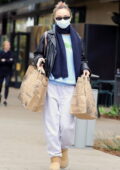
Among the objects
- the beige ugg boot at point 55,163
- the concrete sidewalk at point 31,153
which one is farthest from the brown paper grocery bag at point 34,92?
the concrete sidewalk at point 31,153

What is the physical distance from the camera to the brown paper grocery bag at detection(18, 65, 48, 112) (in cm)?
764

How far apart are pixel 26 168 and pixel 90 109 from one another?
45.0 inches

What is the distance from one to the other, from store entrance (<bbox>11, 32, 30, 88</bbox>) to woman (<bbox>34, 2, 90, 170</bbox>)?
61.8 feet

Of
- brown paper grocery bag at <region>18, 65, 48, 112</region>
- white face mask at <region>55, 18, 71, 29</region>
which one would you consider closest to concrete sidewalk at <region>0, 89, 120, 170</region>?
brown paper grocery bag at <region>18, 65, 48, 112</region>

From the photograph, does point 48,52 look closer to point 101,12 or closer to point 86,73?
point 86,73

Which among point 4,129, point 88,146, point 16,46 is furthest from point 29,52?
point 88,146

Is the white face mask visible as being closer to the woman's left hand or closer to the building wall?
the woman's left hand

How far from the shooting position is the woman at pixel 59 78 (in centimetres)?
768

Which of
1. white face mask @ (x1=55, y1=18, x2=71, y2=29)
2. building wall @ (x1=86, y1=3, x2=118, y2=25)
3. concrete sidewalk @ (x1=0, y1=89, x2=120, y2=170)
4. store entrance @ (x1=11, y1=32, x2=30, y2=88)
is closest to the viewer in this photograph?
white face mask @ (x1=55, y1=18, x2=71, y2=29)

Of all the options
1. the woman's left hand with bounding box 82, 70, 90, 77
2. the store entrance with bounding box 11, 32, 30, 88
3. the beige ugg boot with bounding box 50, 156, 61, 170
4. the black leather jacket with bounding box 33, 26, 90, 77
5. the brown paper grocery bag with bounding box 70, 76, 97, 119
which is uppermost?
the black leather jacket with bounding box 33, 26, 90, 77

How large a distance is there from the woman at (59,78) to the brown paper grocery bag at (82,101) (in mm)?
72

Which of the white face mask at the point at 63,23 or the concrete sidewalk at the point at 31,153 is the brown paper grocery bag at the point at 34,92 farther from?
the concrete sidewalk at the point at 31,153

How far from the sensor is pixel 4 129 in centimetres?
1248

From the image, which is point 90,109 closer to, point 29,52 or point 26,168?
point 26,168
